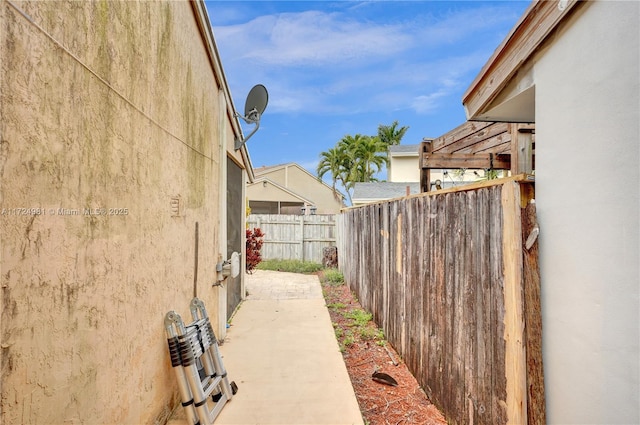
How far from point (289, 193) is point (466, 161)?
47.9ft

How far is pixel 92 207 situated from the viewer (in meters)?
1.56

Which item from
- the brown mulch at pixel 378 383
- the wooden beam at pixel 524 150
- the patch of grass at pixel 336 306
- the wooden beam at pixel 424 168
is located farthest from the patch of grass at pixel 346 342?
the wooden beam at pixel 524 150

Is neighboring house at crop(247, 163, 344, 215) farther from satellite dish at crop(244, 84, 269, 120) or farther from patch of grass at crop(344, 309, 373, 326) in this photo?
satellite dish at crop(244, 84, 269, 120)

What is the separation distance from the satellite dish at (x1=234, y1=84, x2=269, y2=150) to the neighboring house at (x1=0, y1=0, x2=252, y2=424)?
1.66 metres

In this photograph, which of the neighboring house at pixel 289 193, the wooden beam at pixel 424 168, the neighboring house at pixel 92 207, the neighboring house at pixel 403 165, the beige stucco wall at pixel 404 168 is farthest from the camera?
the beige stucco wall at pixel 404 168

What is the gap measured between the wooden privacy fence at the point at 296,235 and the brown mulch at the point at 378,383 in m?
5.83

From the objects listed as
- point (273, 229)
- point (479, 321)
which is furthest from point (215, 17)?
point (273, 229)

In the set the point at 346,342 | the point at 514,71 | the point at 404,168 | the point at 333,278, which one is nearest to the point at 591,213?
the point at 514,71

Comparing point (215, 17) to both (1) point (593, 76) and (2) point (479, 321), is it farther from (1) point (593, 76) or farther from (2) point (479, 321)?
(2) point (479, 321)

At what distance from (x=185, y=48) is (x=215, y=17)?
4.56ft

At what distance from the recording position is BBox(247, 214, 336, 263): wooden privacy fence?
1125 centimetres

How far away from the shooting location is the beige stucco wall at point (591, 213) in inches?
49.5

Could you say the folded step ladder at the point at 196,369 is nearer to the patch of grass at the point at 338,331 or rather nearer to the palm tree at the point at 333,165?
the patch of grass at the point at 338,331

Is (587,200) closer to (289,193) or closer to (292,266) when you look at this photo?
(292,266)
